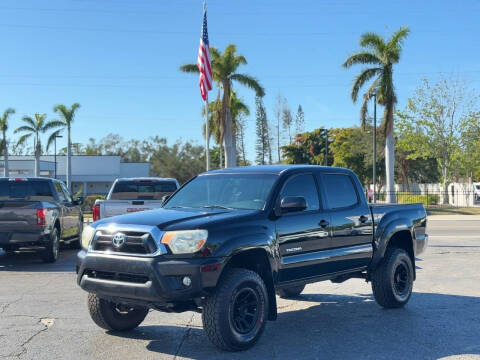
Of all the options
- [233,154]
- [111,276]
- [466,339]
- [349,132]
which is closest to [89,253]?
[111,276]

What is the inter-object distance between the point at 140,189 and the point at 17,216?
266 centimetres

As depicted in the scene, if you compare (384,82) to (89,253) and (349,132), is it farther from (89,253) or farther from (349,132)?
(349,132)

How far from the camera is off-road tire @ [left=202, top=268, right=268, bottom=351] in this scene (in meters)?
Answer: 5.40

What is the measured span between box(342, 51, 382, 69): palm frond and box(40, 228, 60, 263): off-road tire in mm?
26853

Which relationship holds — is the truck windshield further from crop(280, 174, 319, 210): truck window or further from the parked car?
the parked car

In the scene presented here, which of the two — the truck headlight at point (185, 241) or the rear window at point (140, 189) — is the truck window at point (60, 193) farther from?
the truck headlight at point (185, 241)

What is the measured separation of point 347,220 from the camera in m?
7.08

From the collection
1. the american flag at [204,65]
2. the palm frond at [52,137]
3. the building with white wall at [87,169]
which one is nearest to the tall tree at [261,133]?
the building with white wall at [87,169]

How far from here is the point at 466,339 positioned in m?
6.15

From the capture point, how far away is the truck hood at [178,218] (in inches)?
215

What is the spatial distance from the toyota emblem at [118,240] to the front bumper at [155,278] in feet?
0.35

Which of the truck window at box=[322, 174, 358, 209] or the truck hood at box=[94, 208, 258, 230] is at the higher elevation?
the truck window at box=[322, 174, 358, 209]

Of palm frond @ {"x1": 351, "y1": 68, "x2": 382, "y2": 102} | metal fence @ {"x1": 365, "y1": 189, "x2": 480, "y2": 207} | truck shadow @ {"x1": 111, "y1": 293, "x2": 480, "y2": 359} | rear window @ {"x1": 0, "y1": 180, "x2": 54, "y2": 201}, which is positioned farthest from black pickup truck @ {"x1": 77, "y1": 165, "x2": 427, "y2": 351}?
metal fence @ {"x1": 365, "y1": 189, "x2": 480, "y2": 207}

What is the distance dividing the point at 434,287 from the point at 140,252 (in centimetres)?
571
